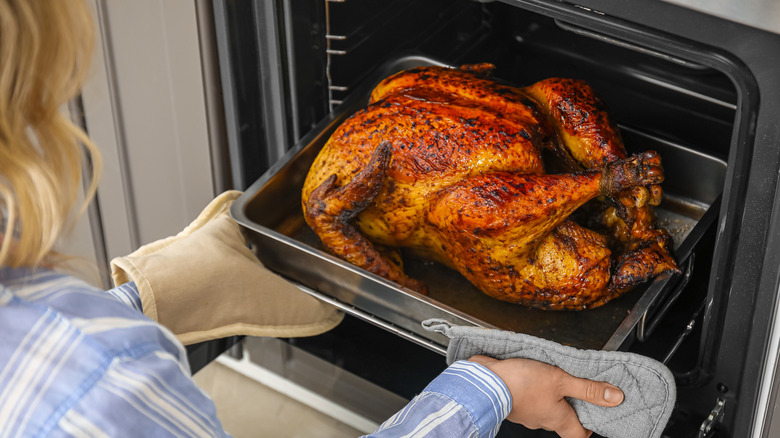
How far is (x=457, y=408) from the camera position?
983 mm

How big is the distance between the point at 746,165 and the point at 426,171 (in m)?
0.41

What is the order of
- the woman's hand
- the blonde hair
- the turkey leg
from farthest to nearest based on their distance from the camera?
the turkey leg < the woman's hand < the blonde hair

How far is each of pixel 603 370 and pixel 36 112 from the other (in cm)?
69

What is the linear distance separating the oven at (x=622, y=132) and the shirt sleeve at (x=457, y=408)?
0.31 ft

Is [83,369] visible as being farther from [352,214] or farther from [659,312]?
[659,312]

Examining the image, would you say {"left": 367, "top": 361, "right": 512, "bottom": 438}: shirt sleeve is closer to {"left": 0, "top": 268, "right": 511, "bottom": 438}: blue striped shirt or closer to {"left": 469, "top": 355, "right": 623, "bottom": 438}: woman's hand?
{"left": 469, "top": 355, "right": 623, "bottom": 438}: woman's hand

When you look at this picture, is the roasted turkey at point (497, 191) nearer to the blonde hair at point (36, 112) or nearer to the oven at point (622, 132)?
the oven at point (622, 132)

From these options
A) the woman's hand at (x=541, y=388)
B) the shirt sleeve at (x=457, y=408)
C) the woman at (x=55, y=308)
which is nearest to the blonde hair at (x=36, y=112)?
the woman at (x=55, y=308)

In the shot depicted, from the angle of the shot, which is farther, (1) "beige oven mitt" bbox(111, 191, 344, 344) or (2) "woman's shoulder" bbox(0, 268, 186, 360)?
(1) "beige oven mitt" bbox(111, 191, 344, 344)

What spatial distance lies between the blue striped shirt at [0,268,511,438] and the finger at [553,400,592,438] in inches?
18.6

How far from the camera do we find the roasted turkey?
1102 millimetres

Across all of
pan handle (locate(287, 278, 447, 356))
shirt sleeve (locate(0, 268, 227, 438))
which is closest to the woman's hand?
pan handle (locate(287, 278, 447, 356))

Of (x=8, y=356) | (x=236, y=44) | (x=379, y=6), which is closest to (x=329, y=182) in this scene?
(x=236, y=44)

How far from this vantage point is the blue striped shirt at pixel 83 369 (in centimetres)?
67
